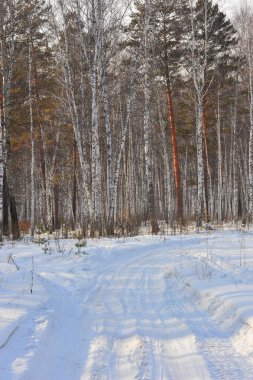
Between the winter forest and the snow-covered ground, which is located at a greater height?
the winter forest

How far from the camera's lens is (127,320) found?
5.22 meters

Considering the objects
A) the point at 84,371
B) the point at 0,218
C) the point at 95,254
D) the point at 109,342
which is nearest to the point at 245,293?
the point at 109,342

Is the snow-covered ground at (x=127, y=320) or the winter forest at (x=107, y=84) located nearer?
the snow-covered ground at (x=127, y=320)

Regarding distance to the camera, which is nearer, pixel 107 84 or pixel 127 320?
pixel 127 320

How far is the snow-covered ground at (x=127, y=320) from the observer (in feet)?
12.4

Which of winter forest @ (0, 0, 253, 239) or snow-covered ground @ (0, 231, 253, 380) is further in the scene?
winter forest @ (0, 0, 253, 239)

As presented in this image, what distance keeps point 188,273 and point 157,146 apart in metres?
26.2

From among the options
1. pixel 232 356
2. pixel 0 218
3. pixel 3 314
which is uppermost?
pixel 0 218

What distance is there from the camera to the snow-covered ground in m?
3.77

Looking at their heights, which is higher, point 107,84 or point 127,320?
point 107,84

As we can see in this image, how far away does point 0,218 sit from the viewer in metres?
13.8

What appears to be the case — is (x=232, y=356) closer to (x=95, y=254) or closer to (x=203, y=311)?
(x=203, y=311)

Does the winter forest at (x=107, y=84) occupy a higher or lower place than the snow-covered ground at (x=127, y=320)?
higher

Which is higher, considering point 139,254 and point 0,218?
point 0,218
